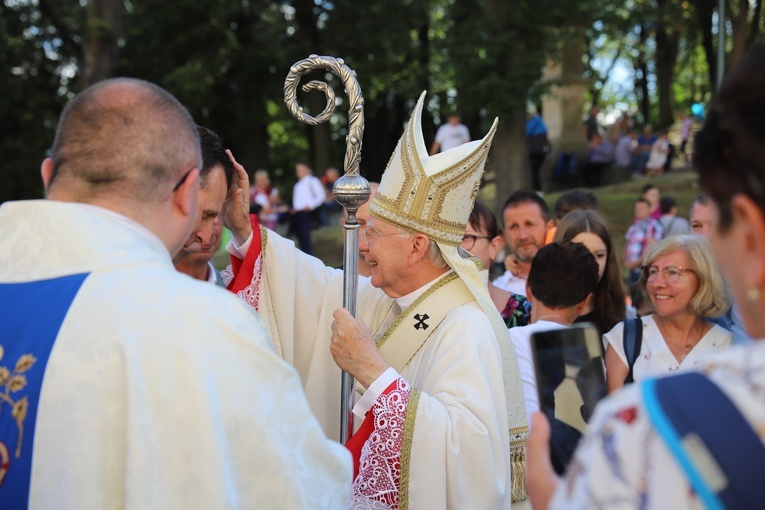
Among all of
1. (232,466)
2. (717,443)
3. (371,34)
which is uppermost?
(371,34)

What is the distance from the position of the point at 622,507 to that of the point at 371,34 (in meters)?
22.9

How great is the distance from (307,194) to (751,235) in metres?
15.5

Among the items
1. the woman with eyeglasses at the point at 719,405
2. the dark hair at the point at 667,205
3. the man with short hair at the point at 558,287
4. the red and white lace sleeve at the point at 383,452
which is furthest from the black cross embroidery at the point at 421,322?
the dark hair at the point at 667,205

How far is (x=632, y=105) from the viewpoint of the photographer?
142ft

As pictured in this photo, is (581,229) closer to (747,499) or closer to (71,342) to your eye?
(71,342)

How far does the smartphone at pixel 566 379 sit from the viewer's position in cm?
190

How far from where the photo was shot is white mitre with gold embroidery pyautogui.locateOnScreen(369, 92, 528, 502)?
3.54 metres

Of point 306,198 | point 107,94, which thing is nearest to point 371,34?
point 306,198

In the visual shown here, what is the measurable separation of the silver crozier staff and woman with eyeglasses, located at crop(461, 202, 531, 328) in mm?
1781

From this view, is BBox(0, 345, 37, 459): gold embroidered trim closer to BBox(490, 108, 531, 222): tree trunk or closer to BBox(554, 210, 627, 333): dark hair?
BBox(554, 210, 627, 333): dark hair

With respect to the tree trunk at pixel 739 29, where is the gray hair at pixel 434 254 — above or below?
below

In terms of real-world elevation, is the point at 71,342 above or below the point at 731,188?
below

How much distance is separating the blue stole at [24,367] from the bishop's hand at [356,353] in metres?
1.27

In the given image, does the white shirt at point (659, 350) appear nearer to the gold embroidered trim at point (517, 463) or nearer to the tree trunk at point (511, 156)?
the gold embroidered trim at point (517, 463)
